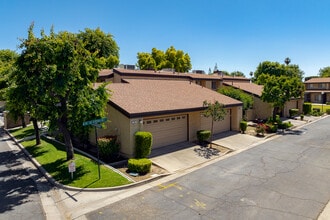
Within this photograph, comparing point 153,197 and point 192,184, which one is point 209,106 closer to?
point 192,184

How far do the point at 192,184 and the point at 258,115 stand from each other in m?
→ 22.9

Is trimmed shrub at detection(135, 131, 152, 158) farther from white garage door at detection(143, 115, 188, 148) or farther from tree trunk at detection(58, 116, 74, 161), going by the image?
tree trunk at detection(58, 116, 74, 161)

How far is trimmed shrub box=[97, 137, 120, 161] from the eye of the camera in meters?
14.1

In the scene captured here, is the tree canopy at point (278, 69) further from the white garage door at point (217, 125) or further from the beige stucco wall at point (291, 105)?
the white garage door at point (217, 125)

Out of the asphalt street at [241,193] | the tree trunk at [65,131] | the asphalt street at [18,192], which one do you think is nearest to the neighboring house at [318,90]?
the asphalt street at [241,193]

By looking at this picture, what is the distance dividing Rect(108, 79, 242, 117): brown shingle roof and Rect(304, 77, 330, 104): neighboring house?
5279cm

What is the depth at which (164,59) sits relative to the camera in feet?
→ 186

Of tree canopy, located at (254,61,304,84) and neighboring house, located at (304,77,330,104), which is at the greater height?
tree canopy, located at (254,61,304,84)

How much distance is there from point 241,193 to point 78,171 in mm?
8222

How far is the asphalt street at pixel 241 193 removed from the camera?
8.49m

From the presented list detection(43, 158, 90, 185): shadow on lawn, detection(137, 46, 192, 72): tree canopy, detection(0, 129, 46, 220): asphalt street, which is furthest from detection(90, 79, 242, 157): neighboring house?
detection(137, 46, 192, 72): tree canopy

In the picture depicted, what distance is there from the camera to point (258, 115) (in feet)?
101

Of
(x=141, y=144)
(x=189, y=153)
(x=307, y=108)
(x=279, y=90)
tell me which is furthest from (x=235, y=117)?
(x=307, y=108)

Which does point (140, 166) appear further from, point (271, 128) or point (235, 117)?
point (271, 128)
